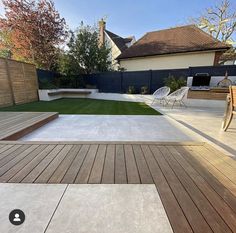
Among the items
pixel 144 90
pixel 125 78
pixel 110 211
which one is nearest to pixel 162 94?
pixel 144 90

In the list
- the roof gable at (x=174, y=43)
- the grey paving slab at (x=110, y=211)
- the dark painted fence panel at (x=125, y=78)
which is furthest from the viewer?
the roof gable at (x=174, y=43)

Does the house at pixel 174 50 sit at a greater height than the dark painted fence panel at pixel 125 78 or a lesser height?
greater

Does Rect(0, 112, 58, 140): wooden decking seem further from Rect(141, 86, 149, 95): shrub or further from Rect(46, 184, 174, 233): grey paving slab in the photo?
Rect(141, 86, 149, 95): shrub

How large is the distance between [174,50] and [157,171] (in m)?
10.8

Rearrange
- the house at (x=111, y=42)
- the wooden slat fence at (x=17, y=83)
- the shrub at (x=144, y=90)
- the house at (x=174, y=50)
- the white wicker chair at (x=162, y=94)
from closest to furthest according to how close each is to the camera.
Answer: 1. the wooden slat fence at (x=17, y=83)
2. the white wicker chair at (x=162, y=94)
3. the shrub at (x=144, y=90)
4. the house at (x=174, y=50)
5. the house at (x=111, y=42)

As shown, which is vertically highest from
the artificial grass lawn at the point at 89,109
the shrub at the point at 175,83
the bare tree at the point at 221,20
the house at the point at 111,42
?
the bare tree at the point at 221,20

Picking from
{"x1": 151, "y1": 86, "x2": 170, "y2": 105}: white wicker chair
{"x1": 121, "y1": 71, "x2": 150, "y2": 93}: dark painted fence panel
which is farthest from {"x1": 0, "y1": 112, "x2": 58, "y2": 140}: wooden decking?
{"x1": 121, "y1": 71, "x2": 150, "y2": 93}: dark painted fence panel

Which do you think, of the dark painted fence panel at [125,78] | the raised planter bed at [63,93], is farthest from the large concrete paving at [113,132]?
the raised planter bed at [63,93]

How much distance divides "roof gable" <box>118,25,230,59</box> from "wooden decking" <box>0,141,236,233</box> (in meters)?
9.93

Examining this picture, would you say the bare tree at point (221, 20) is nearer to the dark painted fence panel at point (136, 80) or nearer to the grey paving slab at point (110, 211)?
the dark painted fence panel at point (136, 80)

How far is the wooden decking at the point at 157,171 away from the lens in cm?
119

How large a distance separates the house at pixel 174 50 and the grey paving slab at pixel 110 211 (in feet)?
35.8

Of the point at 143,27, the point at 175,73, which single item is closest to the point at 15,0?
the point at 143,27

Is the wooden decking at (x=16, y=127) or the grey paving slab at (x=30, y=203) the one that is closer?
the grey paving slab at (x=30, y=203)
